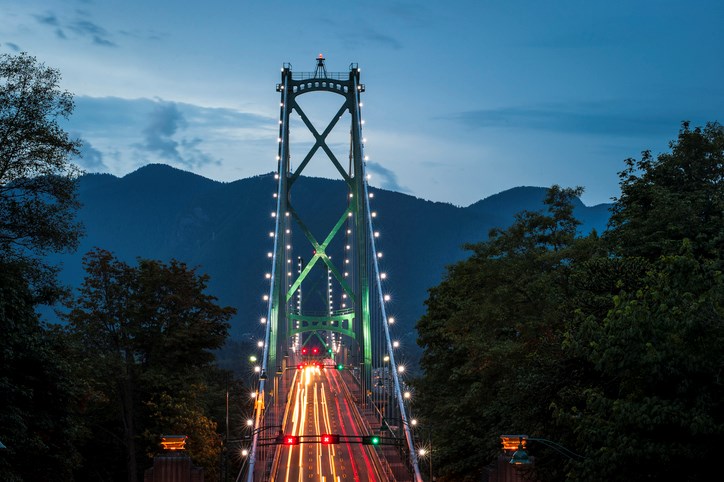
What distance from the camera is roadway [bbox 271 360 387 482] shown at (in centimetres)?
4391

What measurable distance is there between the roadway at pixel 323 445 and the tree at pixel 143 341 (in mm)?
6194

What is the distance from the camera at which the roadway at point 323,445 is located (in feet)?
144

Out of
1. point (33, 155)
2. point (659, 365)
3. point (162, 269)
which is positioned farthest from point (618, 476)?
point (162, 269)

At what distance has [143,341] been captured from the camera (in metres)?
42.8

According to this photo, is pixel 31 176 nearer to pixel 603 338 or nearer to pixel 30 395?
pixel 30 395

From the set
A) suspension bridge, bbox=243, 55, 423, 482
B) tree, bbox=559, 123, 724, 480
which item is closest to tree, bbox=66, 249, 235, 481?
suspension bridge, bbox=243, 55, 423, 482

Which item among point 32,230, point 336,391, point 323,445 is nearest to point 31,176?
point 32,230

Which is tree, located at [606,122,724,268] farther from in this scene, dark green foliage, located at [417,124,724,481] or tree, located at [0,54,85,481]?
tree, located at [0,54,85,481]

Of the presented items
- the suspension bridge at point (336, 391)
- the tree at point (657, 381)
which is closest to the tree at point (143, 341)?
the suspension bridge at point (336, 391)

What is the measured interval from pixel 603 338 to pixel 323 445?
4041cm

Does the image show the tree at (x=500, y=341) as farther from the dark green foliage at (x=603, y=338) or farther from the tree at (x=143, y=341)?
the tree at (x=143, y=341)

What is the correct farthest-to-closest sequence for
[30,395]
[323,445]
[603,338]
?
1. [323,445]
2. [30,395]
3. [603,338]

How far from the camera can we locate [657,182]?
101 ft

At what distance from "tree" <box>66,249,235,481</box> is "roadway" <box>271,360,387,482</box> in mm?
6194
